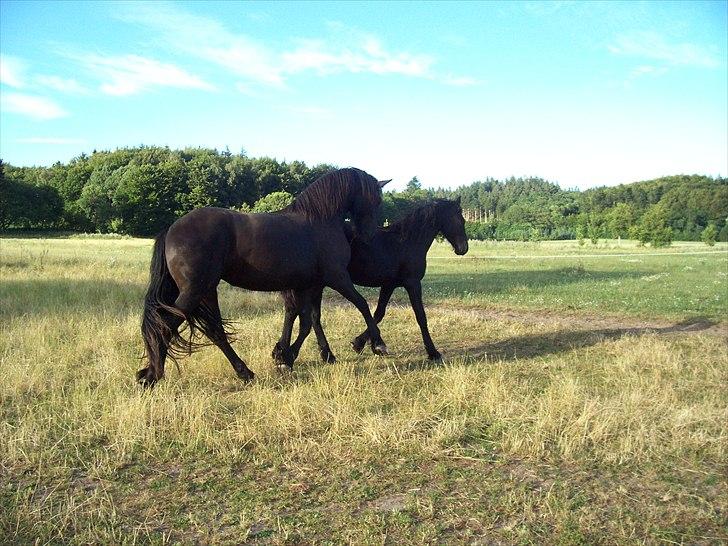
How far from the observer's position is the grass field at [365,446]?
3.38 m

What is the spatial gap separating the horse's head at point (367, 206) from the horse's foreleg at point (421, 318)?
1.17m

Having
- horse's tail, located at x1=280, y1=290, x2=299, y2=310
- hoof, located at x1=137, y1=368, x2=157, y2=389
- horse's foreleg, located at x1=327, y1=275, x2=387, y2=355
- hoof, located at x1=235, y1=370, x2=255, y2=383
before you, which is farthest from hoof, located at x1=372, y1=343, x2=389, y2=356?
hoof, located at x1=137, y1=368, x2=157, y2=389

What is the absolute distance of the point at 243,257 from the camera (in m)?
6.42

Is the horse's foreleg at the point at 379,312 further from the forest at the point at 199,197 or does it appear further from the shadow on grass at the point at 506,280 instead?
the forest at the point at 199,197

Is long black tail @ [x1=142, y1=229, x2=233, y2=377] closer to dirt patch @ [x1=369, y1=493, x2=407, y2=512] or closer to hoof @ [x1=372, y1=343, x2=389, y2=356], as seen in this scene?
hoof @ [x1=372, y1=343, x2=389, y2=356]

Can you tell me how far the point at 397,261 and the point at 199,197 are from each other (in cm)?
5182

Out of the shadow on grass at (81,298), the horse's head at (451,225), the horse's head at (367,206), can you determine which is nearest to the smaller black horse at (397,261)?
the horse's head at (451,225)

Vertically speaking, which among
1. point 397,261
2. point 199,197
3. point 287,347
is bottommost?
point 287,347

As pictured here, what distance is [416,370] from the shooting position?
7.21m

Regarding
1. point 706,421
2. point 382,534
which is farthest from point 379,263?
point 382,534

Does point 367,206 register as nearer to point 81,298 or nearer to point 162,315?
point 162,315

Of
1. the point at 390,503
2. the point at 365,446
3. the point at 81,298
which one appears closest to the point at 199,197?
the point at 81,298

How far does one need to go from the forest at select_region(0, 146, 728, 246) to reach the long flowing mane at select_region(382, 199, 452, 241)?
29437 mm

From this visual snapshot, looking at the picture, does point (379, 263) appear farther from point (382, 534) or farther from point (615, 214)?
point (615, 214)
